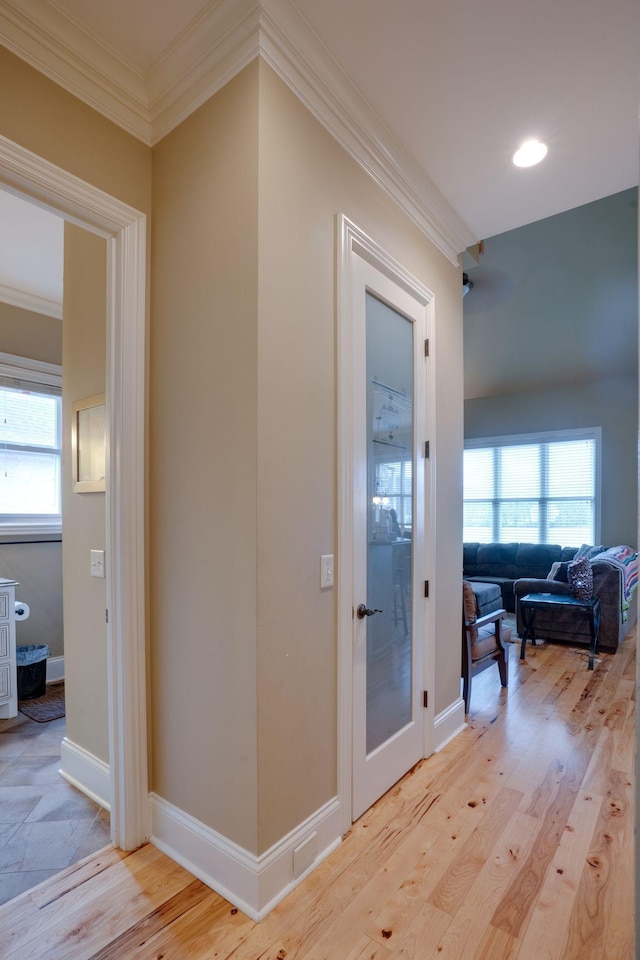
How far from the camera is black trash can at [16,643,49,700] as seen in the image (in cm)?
332

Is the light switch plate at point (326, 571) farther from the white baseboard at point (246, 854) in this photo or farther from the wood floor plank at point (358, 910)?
the wood floor plank at point (358, 910)

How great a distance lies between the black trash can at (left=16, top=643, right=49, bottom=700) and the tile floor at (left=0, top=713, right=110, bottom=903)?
60 centimetres

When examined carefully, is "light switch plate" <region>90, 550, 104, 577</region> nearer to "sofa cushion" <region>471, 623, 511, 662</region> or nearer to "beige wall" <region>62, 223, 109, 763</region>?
"beige wall" <region>62, 223, 109, 763</region>

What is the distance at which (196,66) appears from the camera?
1.75 m

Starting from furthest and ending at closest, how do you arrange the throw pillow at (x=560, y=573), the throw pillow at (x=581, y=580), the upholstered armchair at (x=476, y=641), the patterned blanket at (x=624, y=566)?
the throw pillow at (x=560, y=573)
the patterned blanket at (x=624, y=566)
the throw pillow at (x=581, y=580)
the upholstered armchair at (x=476, y=641)

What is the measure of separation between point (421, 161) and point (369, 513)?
5.58 feet

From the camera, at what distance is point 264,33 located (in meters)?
1.59

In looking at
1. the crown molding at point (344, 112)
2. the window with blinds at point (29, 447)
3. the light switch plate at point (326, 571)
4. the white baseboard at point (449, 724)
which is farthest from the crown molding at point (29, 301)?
the white baseboard at point (449, 724)

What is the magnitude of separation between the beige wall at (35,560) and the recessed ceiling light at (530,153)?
3.41 m

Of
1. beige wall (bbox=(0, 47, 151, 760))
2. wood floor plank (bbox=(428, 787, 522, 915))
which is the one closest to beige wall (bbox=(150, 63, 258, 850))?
beige wall (bbox=(0, 47, 151, 760))

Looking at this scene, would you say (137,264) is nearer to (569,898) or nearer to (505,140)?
(505,140)

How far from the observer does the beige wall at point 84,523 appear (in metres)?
2.18

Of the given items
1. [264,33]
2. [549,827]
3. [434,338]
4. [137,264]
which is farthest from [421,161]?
[549,827]

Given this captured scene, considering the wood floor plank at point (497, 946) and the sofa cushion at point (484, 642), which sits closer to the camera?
the wood floor plank at point (497, 946)
